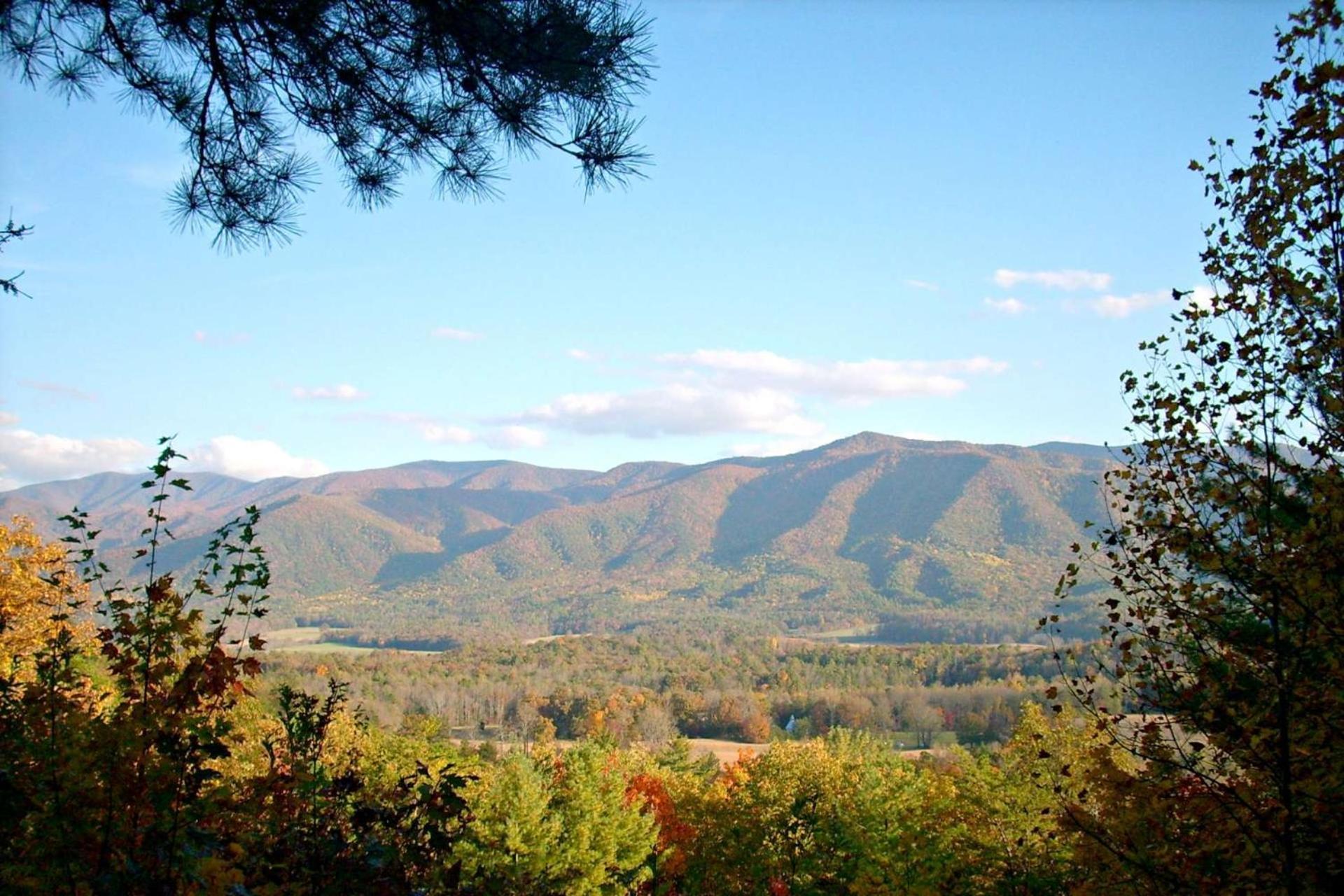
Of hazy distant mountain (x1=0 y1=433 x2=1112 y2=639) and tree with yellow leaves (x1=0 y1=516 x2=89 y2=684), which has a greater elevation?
tree with yellow leaves (x1=0 y1=516 x2=89 y2=684)

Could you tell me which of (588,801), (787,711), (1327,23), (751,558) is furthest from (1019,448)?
(1327,23)

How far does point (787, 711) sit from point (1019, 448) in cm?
14223

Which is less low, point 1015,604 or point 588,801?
point 588,801

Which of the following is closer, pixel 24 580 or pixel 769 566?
pixel 24 580

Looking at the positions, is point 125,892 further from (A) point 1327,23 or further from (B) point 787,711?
(B) point 787,711

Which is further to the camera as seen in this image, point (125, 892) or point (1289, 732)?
point (1289, 732)

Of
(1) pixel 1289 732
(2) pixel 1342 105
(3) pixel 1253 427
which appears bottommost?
(1) pixel 1289 732

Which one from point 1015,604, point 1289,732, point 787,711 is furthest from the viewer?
point 1015,604

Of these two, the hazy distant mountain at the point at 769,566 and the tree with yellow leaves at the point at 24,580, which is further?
the hazy distant mountain at the point at 769,566

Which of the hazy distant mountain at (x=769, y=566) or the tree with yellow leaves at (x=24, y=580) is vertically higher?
the tree with yellow leaves at (x=24, y=580)

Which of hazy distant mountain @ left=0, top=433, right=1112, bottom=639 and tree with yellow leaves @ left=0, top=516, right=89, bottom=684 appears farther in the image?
hazy distant mountain @ left=0, top=433, right=1112, bottom=639

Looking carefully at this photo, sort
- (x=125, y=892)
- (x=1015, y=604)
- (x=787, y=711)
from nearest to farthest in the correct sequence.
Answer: (x=125, y=892) < (x=787, y=711) < (x=1015, y=604)

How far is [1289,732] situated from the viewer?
4.08 meters

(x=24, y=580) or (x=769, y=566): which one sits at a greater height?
(x=24, y=580)
